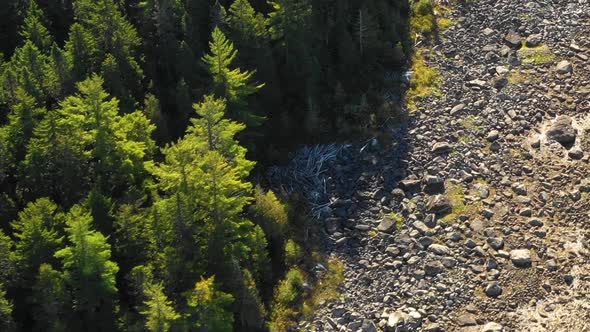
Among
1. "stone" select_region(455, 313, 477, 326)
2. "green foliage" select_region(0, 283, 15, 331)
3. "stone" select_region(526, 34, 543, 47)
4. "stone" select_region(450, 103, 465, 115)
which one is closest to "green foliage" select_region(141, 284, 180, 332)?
"green foliage" select_region(0, 283, 15, 331)

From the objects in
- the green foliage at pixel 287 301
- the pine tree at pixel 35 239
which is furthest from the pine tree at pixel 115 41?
the green foliage at pixel 287 301

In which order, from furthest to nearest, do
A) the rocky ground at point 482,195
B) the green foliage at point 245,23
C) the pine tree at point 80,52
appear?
the green foliage at point 245,23 < the pine tree at point 80,52 < the rocky ground at point 482,195

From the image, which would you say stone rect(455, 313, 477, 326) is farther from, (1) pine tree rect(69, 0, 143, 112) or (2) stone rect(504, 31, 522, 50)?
(1) pine tree rect(69, 0, 143, 112)

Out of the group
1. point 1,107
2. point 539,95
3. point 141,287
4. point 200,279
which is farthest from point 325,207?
point 1,107

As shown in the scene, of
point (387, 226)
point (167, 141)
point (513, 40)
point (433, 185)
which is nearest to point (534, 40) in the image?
point (513, 40)

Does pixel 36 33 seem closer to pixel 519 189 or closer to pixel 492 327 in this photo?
pixel 519 189

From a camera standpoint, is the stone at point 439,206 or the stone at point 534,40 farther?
the stone at point 534,40

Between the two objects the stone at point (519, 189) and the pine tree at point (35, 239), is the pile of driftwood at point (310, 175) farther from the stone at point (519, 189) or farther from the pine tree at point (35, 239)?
the pine tree at point (35, 239)
